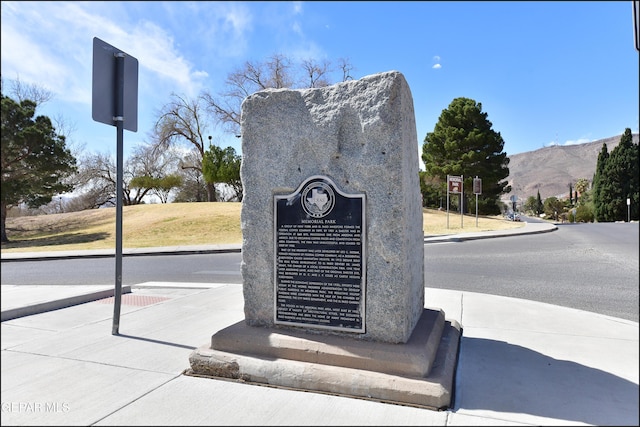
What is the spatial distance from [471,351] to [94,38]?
15.2 feet

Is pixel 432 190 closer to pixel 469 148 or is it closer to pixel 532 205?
pixel 469 148

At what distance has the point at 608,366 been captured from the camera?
3100 mm

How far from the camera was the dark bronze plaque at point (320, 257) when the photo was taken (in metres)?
3.16

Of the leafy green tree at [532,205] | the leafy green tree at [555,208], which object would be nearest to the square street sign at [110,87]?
the leafy green tree at [555,208]

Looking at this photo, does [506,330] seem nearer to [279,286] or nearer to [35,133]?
[279,286]

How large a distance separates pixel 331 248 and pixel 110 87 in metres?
2.92

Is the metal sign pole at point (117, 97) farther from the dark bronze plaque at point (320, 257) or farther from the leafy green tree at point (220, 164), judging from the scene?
the leafy green tree at point (220, 164)

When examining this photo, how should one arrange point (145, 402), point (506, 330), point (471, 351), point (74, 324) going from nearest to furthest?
point (145, 402)
point (471, 351)
point (506, 330)
point (74, 324)

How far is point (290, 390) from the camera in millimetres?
2863

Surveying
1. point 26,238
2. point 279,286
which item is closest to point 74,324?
point 279,286

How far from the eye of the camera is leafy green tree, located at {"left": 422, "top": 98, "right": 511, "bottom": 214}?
1426 inches

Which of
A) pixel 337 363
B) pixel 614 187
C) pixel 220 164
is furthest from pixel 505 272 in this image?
pixel 220 164

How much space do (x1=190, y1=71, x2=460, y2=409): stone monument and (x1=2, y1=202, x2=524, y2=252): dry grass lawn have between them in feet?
49.7

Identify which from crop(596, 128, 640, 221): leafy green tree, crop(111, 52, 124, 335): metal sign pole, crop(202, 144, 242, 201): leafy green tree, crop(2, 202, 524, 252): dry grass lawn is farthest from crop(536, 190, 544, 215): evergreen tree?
crop(111, 52, 124, 335): metal sign pole
